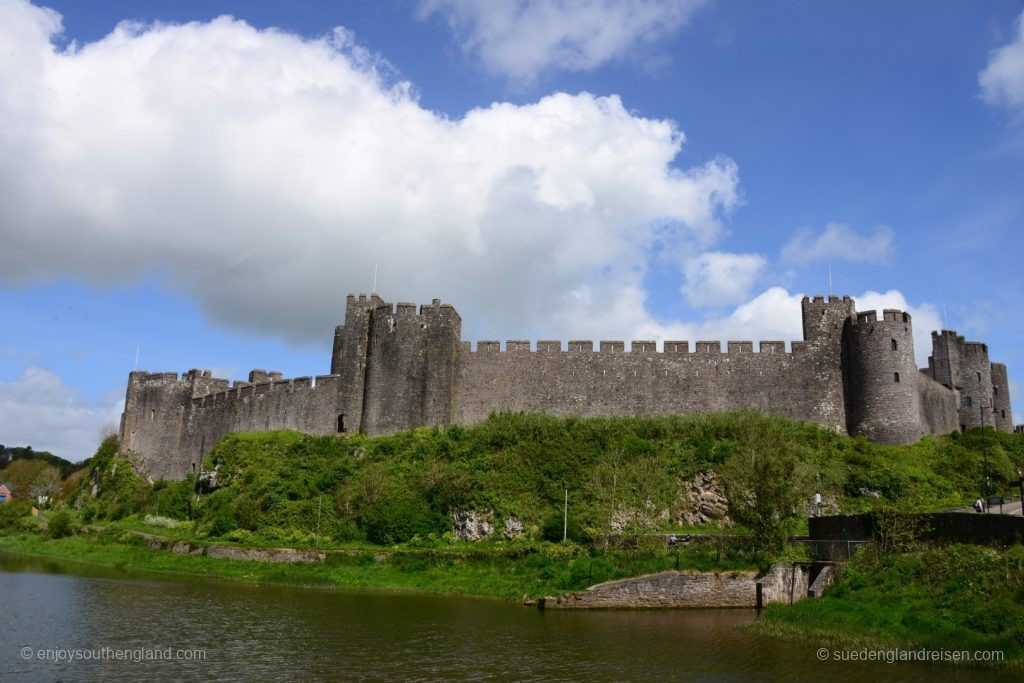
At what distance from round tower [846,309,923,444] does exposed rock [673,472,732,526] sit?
28.0 ft

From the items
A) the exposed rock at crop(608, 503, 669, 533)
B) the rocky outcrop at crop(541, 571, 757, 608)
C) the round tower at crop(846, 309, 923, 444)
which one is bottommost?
the rocky outcrop at crop(541, 571, 757, 608)

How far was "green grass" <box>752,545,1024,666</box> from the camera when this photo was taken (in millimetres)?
15172

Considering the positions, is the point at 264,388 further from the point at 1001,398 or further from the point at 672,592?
the point at 1001,398

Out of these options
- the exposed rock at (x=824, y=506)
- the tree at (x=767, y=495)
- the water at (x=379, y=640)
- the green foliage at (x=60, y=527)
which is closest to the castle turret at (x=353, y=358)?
the water at (x=379, y=640)

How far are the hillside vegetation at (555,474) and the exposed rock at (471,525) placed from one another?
0.19 metres

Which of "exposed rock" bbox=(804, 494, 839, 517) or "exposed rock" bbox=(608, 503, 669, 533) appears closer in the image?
"exposed rock" bbox=(608, 503, 669, 533)

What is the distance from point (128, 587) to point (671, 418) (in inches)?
805

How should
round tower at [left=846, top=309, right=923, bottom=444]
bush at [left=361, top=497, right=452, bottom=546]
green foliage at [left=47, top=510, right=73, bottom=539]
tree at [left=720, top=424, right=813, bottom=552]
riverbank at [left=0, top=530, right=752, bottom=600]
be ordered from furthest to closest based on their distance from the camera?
green foliage at [left=47, top=510, right=73, bottom=539] < round tower at [left=846, top=309, right=923, bottom=444] < bush at [left=361, top=497, right=452, bottom=546] < riverbank at [left=0, top=530, right=752, bottom=600] < tree at [left=720, top=424, right=813, bottom=552]

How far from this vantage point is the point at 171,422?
4488 centimetres

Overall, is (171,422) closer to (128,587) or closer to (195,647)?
(128,587)

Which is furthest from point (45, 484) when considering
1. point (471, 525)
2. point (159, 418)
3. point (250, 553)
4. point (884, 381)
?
point (884, 381)

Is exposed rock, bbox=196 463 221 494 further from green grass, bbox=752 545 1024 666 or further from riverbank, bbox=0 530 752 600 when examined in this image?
green grass, bbox=752 545 1024 666

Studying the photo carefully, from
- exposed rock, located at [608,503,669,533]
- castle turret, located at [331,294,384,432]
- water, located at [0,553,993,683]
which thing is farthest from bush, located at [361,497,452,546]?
castle turret, located at [331,294,384,432]

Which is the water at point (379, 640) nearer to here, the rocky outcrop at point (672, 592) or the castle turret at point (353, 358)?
the rocky outcrop at point (672, 592)
